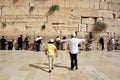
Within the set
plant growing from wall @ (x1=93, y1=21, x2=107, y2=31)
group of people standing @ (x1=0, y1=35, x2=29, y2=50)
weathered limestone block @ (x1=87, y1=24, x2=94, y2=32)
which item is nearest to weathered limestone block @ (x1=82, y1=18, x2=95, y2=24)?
weathered limestone block @ (x1=87, y1=24, x2=94, y2=32)

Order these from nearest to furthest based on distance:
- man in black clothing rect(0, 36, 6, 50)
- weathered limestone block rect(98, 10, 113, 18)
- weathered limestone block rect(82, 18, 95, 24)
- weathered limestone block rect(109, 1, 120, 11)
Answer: man in black clothing rect(0, 36, 6, 50)
weathered limestone block rect(82, 18, 95, 24)
weathered limestone block rect(98, 10, 113, 18)
weathered limestone block rect(109, 1, 120, 11)

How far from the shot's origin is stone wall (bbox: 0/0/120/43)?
757 inches

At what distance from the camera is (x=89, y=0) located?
66.0 ft

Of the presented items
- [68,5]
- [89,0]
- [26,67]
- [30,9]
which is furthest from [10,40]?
[26,67]

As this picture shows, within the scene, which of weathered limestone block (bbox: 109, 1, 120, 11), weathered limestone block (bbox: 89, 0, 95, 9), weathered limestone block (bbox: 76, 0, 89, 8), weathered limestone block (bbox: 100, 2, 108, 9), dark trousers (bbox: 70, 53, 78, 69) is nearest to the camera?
dark trousers (bbox: 70, 53, 78, 69)

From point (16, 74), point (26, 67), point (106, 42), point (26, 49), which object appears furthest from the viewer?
point (106, 42)

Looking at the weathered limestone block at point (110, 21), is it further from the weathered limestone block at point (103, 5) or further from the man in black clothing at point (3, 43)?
the man in black clothing at point (3, 43)

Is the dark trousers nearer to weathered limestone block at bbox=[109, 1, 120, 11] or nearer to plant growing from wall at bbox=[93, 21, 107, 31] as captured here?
plant growing from wall at bbox=[93, 21, 107, 31]

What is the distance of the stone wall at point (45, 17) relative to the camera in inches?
757

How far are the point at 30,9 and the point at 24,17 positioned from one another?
2.22 feet

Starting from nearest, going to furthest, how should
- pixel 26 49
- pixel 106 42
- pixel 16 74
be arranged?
pixel 16 74
pixel 26 49
pixel 106 42

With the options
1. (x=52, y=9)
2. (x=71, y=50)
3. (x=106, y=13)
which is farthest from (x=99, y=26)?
(x=71, y=50)

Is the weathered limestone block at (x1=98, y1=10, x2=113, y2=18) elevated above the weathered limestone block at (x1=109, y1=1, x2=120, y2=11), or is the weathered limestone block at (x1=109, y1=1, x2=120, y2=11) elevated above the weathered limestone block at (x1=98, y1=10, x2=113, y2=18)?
the weathered limestone block at (x1=109, y1=1, x2=120, y2=11)

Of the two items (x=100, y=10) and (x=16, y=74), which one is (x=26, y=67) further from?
(x=100, y=10)
